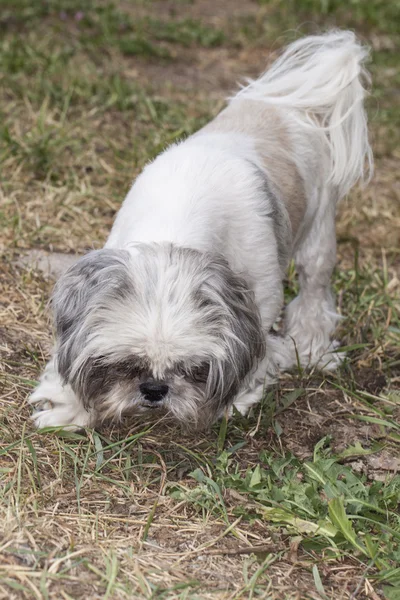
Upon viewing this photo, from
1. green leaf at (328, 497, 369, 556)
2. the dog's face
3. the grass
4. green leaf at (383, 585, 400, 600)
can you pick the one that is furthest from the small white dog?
green leaf at (383, 585, 400, 600)

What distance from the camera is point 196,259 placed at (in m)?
3.26

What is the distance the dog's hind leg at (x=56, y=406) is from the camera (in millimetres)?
3789

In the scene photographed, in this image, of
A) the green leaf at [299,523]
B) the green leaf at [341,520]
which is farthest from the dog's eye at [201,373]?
the green leaf at [341,520]

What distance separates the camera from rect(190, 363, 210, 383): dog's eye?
10.8 feet

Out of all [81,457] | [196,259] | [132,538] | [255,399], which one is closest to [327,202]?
[255,399]

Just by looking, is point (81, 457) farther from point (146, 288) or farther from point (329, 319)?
point (329, 319)

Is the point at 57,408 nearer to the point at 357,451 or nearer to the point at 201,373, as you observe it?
the point at 201,373

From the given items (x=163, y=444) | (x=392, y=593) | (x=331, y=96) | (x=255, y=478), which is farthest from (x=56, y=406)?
(x=331, y=96)

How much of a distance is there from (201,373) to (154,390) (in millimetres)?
189

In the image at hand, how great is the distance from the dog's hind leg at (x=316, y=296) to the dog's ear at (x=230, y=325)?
1.28 m

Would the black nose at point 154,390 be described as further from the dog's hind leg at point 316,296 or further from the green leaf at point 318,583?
the dog's hind leg at point 316,296

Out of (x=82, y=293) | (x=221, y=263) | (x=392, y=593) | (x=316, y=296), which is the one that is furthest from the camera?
(x=316, y=296)

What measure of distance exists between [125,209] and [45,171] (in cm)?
216

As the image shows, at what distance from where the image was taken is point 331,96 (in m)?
4.64
